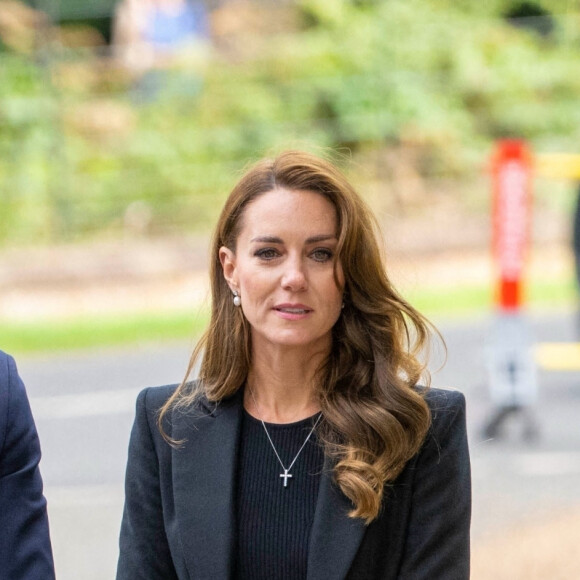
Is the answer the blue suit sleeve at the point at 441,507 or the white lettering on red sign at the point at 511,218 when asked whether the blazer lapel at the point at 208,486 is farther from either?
the white lettering on red sign at the point at 511,218

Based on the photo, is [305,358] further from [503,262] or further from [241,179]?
[503,262]

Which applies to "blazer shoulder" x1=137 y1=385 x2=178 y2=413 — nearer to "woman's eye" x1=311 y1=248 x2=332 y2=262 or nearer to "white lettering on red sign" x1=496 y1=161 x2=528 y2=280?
"woman's eye" x1=311 y1=248 x2=332 y2=262

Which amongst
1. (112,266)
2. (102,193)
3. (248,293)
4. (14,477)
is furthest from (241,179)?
(102,193)

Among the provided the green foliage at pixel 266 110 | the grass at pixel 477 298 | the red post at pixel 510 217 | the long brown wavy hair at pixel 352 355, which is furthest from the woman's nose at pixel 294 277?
the green foliage at pixel 266 110

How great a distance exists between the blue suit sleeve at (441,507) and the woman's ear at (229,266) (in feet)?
1.87

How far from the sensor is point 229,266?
10.3 feet

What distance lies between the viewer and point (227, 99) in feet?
65.1

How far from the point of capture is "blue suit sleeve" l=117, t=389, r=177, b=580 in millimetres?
2951

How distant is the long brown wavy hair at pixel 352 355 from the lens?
114 inches

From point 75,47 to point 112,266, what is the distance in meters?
5.04

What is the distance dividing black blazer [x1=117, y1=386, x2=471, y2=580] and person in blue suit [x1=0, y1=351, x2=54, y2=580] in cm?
32

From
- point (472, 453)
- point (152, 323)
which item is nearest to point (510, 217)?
point (472, 453)

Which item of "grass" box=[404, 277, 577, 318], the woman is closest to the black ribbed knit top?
the woman

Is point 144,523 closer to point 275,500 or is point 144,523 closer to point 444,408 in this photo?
point 275,500
